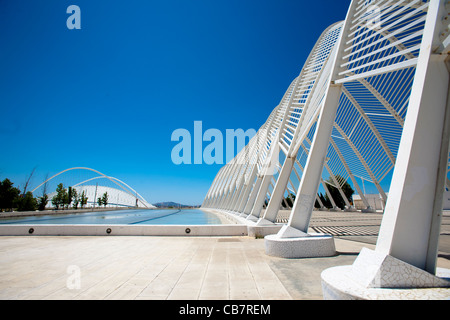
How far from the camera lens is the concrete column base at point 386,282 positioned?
205 centimetres

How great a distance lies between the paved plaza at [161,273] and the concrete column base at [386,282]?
655 millimetres

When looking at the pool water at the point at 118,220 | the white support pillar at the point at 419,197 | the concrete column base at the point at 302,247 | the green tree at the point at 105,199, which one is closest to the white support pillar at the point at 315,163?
the concrete column base at the point at 302,247

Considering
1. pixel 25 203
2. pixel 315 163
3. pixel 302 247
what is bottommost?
pixel 25 203

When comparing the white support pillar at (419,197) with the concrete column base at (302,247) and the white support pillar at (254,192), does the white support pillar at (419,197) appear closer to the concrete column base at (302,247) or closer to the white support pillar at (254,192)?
the concrete column base at (302,247)

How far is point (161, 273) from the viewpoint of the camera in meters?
3.97

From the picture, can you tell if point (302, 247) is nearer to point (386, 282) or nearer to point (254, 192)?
point (386, 282)

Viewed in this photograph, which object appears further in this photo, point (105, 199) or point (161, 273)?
point (105, 199)

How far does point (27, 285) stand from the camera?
11.2 ft

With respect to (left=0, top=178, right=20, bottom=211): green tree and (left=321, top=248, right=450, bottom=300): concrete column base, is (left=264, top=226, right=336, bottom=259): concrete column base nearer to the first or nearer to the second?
(left=321, top=248, right=450, bottom=300): concrete column base

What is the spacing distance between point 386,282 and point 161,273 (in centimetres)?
319

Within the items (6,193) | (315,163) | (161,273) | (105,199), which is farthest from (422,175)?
(105,199)

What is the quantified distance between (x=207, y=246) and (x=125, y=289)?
3615mm
